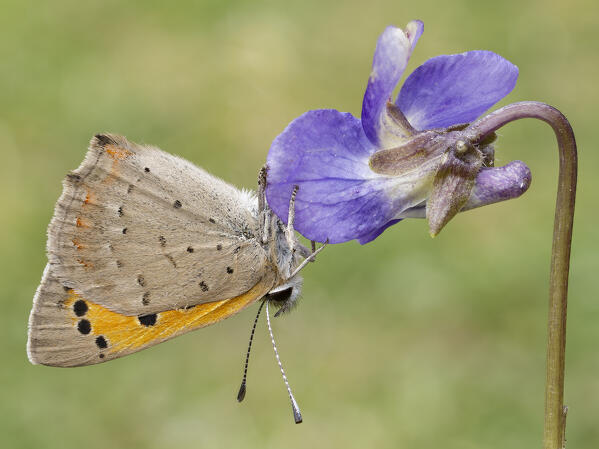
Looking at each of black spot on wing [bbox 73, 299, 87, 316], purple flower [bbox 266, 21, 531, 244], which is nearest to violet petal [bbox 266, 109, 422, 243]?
purple flower [bbox 266, 21, 531, 244]

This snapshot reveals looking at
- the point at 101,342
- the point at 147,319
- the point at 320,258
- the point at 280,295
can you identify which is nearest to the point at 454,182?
the point at 280,295

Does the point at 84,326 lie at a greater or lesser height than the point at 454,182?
greater

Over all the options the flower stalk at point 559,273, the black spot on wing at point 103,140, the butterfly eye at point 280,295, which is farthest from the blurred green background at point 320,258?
the flower stalk at point 559,273

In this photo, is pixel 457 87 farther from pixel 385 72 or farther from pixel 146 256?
pixel 146 256

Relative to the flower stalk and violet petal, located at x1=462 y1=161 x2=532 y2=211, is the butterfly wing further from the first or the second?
the flower stalk

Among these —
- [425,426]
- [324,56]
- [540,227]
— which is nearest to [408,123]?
[425,426]

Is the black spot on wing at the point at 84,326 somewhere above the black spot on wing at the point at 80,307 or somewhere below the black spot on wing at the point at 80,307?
below

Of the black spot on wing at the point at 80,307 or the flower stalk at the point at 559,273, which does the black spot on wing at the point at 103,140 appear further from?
the flower stalk at the point at 559,273
